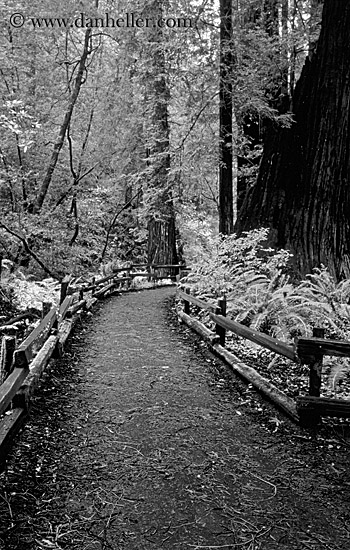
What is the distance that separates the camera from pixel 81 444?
166 inches

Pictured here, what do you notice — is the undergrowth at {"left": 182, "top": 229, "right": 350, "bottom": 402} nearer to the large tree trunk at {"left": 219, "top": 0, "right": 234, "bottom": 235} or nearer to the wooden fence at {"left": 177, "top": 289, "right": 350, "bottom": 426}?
the wooden fence at {"left": 177, "top": 289, "right": 350, "bottom": 426}

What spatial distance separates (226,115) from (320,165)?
3540 mm

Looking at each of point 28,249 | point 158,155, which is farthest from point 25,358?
point 158,155

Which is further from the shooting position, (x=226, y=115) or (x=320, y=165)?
(x=226, y=115)

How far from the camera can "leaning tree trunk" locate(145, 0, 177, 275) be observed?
12477mm

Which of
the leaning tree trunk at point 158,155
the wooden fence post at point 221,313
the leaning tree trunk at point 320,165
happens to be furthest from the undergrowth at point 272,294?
the leaning tree trunk at point 158,155

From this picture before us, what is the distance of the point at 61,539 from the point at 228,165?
10.5 metres

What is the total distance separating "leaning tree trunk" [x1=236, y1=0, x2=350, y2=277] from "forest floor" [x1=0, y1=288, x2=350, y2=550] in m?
4.38

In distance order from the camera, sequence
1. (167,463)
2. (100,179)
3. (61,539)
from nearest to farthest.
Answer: (61,539) → (167,463) → (100,179)

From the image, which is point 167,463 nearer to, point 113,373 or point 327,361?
point 113,373

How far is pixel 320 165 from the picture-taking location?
9.30 meters

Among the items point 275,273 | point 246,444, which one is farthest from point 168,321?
point 246,444

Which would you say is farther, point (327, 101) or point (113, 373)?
→ point (327, 101)

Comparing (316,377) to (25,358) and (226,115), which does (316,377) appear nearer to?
(25,358)
